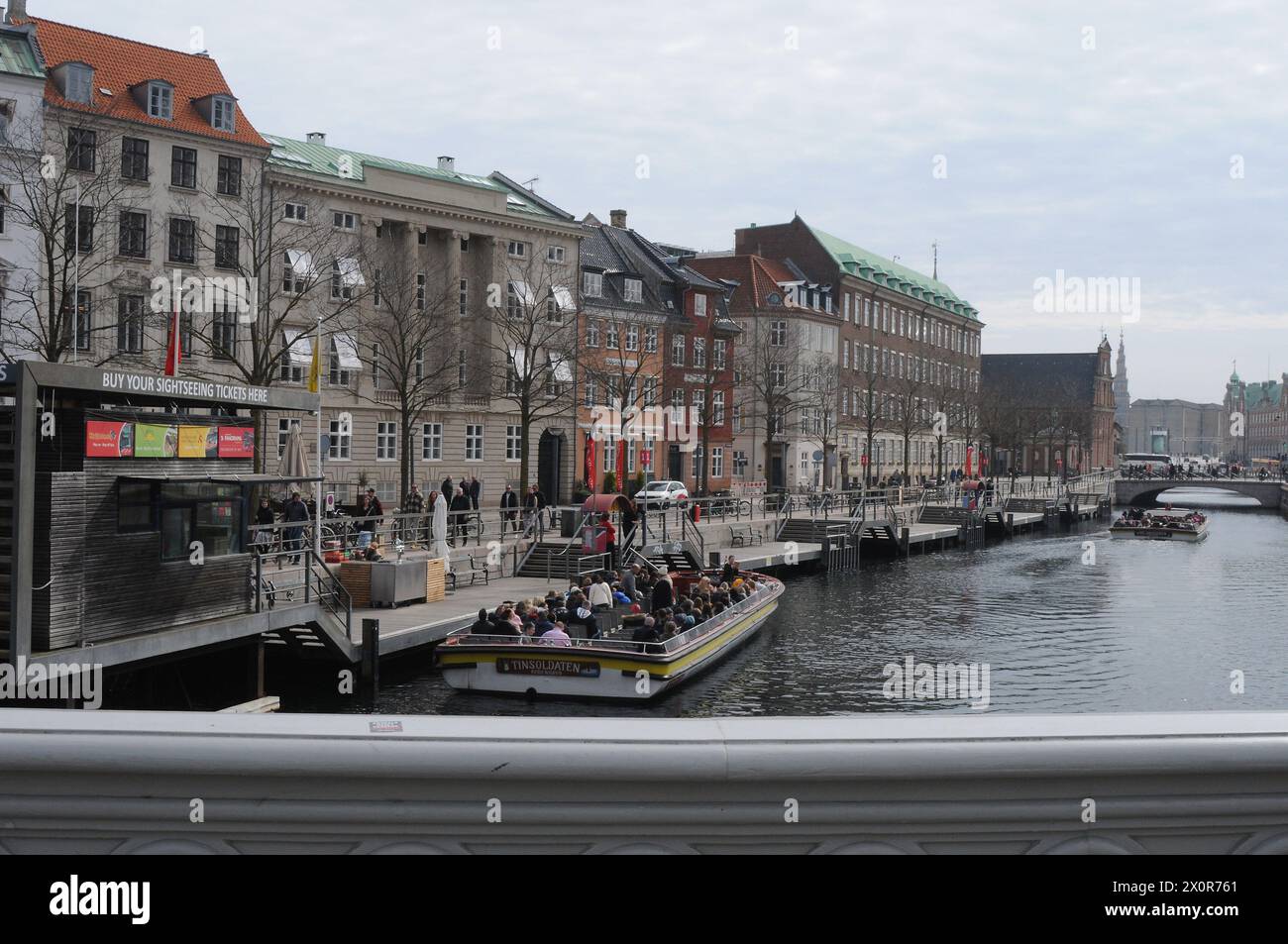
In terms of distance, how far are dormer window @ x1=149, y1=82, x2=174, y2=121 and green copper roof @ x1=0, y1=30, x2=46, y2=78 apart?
414 cm

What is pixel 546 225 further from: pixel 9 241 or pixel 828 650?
pixel 828 650

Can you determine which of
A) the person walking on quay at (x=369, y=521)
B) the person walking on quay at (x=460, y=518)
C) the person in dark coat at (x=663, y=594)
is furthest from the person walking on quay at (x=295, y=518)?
the person in dark coat at (x=663, y=594)

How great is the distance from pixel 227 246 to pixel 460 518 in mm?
14804

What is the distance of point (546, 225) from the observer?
59.2 m

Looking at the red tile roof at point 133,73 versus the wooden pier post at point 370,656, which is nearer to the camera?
the wooden pier post at point 370,656

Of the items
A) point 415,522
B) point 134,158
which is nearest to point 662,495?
point 415,522

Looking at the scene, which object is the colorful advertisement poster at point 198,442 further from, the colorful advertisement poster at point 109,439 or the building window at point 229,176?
the building window at point 229,176

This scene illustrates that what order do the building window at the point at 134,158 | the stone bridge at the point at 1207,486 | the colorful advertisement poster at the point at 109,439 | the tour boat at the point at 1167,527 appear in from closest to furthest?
the colorful advertisement poster at the point at 109,439 < the building window at the point at 134,158 < the tour boat at the point at 1167,527 < the stone bridge at the point at 1207,486

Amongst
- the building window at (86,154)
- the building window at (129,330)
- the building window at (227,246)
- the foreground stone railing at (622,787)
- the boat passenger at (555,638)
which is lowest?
the boat passenger at (555,638)

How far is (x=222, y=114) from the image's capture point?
156 ft

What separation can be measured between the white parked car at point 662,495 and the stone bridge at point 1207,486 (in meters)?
63.5

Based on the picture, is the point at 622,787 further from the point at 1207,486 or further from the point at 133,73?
the point at 1207,486

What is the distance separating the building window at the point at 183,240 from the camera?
45094 mm

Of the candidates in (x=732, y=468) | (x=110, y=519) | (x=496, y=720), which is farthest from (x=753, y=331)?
(x=496, y=720)
